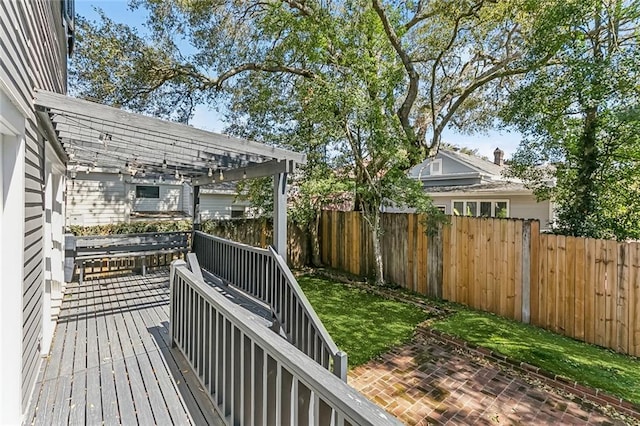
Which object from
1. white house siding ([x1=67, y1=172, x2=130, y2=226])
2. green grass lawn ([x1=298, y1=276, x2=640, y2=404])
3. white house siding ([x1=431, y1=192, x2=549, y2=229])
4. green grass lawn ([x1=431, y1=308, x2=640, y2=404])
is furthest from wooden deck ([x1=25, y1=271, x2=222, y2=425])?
white house siding ([x1=431, y1=192, x2=549, y2=229])

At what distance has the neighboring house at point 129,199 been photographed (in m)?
11.2

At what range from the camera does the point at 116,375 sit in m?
2.88

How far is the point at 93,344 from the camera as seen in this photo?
3.53 metres

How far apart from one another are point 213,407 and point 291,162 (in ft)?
9.74

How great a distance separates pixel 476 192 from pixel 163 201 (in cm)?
1223

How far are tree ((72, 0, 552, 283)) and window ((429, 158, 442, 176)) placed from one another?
5.19 m

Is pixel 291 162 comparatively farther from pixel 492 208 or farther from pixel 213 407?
pixel 492 208

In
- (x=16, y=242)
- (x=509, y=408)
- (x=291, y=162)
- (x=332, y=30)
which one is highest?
(x=332, y=30)

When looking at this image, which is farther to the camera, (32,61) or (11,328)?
(32,61)

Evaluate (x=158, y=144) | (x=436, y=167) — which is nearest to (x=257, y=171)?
(x=158, y=144)

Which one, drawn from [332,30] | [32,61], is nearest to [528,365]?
[32,61]

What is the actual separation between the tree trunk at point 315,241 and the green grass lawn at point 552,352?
4909 millimetres

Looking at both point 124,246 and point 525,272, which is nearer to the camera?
point 525,272

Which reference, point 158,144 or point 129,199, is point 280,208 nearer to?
point 158,144
